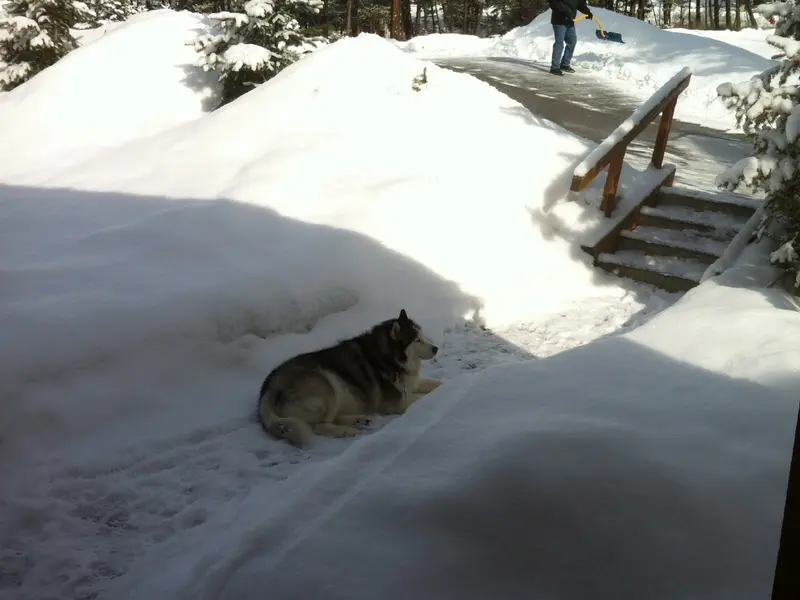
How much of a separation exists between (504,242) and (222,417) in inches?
156

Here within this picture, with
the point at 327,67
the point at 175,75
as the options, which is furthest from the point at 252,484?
the point at 175,75

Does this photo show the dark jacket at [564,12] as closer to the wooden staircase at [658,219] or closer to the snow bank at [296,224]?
the snow bank at [296,224]

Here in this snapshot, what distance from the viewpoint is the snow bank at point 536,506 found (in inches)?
76.4

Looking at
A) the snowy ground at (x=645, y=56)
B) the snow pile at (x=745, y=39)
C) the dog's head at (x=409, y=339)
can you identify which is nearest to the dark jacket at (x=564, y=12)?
the snowy ground at (x=645, y=56)

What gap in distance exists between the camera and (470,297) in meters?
6.12

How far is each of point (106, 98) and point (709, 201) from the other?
30.0 ft

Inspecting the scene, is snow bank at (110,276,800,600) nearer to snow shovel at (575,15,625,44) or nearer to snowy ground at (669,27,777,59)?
snow shovel at (575,15,625,44)

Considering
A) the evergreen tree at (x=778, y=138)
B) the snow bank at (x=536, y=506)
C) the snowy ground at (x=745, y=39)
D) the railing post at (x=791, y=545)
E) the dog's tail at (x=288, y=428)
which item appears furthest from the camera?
the snowy ground at (x=745, y=39)

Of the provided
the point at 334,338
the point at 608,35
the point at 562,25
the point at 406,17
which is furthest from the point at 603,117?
the point at 406,17

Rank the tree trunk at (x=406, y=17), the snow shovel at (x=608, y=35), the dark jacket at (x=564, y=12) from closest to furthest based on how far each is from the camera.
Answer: the dark jacket at (x=564, y=12) → the snow shovel at (x=608, y=35) → the tree trunk at (x=406, y=17)

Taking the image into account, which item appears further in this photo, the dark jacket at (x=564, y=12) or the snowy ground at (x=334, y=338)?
the dark jacket at (x=564, y=12)

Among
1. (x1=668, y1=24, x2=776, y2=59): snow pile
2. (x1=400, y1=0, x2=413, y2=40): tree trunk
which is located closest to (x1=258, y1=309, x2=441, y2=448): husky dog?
(x1=668, y1=24, x2=776, y2=59): snow pile

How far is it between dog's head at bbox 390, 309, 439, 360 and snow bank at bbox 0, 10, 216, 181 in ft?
21.1

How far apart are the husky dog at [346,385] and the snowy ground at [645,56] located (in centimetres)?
1019
